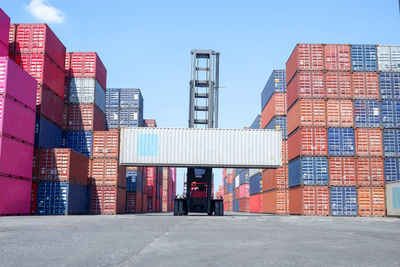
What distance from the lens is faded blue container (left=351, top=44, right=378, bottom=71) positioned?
33406 mm

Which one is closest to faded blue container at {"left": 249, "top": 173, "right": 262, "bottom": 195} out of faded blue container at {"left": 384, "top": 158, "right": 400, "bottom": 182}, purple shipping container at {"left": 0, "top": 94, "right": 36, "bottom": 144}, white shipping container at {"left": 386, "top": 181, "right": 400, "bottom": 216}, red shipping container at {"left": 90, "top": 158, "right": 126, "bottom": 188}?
faded blue container at {"left": 384, "top": 158, "right": 400, "bottom": 182}

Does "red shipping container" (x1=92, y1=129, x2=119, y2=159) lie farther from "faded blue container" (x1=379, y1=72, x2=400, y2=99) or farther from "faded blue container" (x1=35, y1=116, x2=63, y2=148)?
"faded blue container" (x1=379, y1=72, x2=400, y2=99)

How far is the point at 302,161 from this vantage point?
3250cm

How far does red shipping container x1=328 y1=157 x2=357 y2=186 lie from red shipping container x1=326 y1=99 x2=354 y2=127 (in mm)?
2675

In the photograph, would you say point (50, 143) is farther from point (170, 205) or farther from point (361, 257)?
point (170, 205)

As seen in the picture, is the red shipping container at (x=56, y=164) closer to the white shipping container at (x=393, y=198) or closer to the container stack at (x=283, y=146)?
the container stack at (x=283, y=146)

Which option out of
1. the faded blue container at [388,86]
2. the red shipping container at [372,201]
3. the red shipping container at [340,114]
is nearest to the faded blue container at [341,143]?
the red shipping container at [340,114]

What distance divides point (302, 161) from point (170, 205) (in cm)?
5018

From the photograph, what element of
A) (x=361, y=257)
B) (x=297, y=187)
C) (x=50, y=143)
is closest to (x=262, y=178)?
(x=297, y=187)

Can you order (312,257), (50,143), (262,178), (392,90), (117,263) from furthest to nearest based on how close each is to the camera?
(262,178) → (392,90) → (50,143) → (312,257) → (117,263)

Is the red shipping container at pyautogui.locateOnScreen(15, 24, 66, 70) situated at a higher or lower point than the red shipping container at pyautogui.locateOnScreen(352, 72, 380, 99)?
higher

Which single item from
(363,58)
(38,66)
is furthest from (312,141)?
(38,66)

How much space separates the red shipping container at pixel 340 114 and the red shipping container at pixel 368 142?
43.3 inches

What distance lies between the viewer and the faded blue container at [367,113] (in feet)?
107
